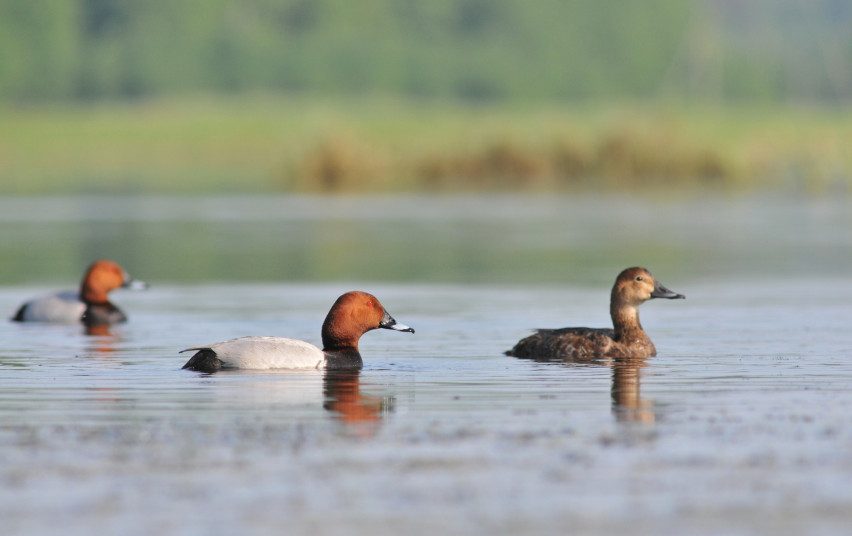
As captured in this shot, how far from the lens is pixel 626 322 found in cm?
1596

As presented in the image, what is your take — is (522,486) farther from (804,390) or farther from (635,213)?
(635,213)

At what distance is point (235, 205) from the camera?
151 feet

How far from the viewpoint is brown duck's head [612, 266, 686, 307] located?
53.0ft

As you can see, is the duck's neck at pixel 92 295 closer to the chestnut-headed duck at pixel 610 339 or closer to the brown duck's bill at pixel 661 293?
the chestnut-headed duck at pixel 610 339

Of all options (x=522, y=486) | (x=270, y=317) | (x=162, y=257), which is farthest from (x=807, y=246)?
(x=522, y=486)

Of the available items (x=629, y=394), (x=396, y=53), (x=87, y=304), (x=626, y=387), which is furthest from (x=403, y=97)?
(x=629, y=394)

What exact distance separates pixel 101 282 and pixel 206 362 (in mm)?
6545

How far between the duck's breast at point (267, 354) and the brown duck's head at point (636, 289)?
296 centimetres

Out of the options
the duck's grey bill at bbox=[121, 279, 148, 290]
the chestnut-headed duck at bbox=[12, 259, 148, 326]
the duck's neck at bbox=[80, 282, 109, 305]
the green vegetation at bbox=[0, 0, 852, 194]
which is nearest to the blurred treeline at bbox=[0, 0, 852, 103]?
the green vegetation at bbox=[0, 0, 852, 194]

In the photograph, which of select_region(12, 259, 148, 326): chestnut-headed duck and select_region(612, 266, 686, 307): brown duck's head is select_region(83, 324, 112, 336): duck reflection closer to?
select_region(12, 259, 148, 326): chestnut-headed duck

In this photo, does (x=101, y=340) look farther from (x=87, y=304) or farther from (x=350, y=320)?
(x=350, y=320)

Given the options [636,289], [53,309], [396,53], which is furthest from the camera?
[396,53]

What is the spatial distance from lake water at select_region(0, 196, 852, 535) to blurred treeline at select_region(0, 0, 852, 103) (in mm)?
83779

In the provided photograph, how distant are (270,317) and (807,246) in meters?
13.2
